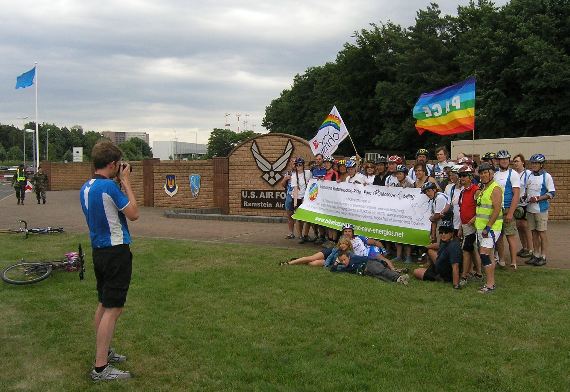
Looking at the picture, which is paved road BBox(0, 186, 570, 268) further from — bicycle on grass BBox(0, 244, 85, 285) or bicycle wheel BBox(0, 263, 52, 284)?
bicycle wheel BBox(0, 263, 52, 284)

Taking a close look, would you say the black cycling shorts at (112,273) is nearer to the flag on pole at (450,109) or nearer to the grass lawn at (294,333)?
the grass lawn at (294,333)

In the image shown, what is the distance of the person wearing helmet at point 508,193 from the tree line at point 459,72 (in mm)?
23531

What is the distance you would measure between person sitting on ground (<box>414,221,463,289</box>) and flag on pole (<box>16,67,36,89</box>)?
35.0 m

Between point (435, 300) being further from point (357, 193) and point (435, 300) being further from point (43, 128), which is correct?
point (43, 128)

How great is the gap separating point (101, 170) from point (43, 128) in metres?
131

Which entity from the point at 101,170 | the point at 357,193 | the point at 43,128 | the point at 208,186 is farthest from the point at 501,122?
the point at 43,128

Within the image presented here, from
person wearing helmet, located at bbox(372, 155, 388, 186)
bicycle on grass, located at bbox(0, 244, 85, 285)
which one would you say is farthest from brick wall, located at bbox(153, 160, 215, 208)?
bicycle on grass, located at bbox(0, 244, 85, 285)

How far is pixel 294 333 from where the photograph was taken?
5.91 meters

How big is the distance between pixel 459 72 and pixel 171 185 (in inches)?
1001

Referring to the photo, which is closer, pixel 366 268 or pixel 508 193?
pixel 366 268

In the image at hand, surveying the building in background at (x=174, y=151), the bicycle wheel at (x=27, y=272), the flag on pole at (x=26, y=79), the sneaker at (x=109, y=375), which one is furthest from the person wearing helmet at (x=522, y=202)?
the building in background at (x=174, y=151)

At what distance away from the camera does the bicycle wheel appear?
832 cm

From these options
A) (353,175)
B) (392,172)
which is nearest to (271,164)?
(353,175)

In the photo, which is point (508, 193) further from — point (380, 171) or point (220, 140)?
point (220, 140)
